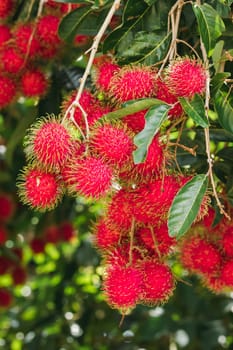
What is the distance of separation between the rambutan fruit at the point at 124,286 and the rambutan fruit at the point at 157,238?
81mm

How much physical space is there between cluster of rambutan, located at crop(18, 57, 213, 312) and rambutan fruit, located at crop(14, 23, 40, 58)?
41 centimetres

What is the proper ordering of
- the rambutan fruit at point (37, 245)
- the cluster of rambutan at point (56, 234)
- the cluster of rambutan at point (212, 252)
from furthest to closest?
the rambutan fruit at point (37, 245) < the cluster of rambutan at point (56, 234) < the cluster of rambutan at point (212, 252)

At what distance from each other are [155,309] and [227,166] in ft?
4.04

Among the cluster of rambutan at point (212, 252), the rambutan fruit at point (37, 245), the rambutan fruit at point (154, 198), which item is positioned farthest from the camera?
the rambutan fruit at point (37, 245)

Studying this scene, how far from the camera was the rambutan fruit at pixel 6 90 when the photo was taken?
5.53ft

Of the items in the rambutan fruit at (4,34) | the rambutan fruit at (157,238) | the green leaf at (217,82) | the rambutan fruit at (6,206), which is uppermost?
the green leaf at (217,82)

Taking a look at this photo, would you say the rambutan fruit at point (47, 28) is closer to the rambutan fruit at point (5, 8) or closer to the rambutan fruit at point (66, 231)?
the rambutan fruit at point (5, 8)

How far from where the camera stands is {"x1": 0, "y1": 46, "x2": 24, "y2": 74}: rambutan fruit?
5.61 feet

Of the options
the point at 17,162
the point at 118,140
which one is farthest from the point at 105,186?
the point at 17,162

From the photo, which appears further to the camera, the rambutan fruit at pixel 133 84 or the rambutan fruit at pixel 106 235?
the rambutan fruit at pixel 106 235

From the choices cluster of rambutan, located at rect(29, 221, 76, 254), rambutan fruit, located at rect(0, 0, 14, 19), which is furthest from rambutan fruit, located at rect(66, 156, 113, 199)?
cluster of rambutan, located at rect(29, 221, 76, 254)

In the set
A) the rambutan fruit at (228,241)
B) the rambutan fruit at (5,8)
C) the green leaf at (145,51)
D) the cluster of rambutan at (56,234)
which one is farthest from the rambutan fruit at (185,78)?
the cluster of rambutan at (56,234)

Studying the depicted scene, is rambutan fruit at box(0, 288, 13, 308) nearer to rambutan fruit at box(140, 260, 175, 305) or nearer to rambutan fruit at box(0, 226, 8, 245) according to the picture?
rambutan fruit at box(0, 226, 8, 245)

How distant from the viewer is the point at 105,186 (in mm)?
1188
